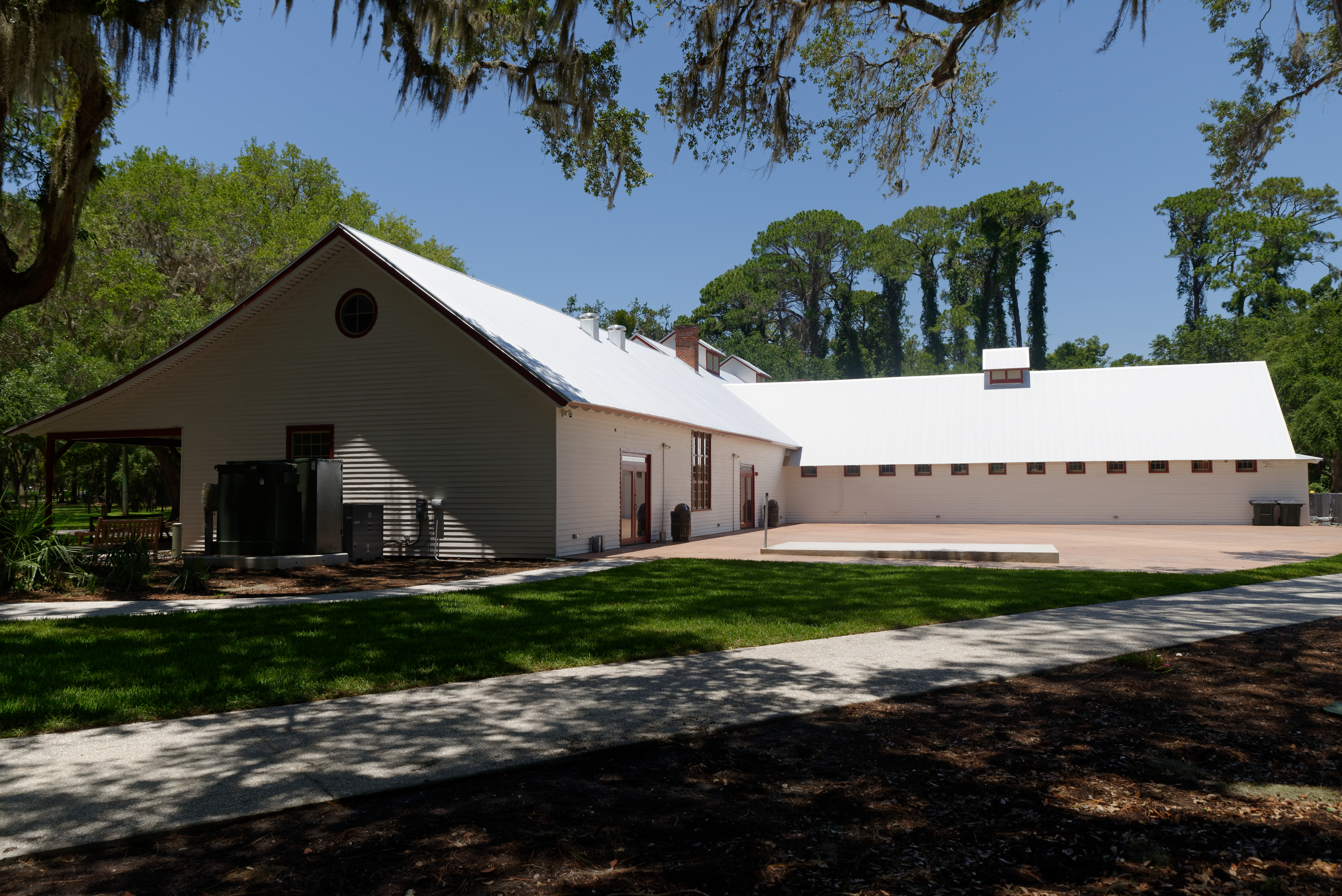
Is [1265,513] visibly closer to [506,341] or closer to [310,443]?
[506,341]

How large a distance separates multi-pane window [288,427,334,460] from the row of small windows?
65.5ft

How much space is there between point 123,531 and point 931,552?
15.2 m

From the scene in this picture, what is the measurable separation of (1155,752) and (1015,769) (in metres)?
0.91

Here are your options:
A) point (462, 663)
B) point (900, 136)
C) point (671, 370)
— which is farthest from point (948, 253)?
point (462, 663)

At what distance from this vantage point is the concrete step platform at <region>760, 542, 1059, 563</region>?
16.3m

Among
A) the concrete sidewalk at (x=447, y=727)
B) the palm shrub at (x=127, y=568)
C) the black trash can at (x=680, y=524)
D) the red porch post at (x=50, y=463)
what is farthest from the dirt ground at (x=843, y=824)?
the red porch post at (x=50, y=463)

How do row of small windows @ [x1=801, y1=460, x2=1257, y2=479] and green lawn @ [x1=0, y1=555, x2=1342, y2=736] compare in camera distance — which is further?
row of small windows @ [x1=801, y1=460, x2=1257, y2=479]

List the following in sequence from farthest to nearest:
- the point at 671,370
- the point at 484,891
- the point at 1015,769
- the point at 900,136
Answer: the point at 671,370, the point at 900,136, the point at 1015,769, the point at 484,891

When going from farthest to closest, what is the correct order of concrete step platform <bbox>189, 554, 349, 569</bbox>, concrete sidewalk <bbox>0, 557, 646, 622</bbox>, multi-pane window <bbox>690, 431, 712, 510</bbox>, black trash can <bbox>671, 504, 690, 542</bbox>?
multi-pane window <bbox>690, 431, 712, 510</bbox>, black trash can <bbox>671, 504, 690, 542</bbox>, concrete step platform <bbox>189, 554, 349, 569</bbox>, concrete sidewalk <bbox>0, 557, 646, 622</bbox>

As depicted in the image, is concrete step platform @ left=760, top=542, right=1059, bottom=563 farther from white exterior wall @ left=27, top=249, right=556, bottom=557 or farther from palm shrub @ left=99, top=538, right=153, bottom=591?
palm shrub @ left=99, top=538, right=153, bottom=591

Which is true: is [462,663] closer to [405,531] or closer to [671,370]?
[405,531]

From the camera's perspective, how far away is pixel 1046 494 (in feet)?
103

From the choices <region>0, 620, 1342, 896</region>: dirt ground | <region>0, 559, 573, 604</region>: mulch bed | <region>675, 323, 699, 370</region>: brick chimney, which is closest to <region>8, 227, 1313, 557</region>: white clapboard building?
<region>0, 559, 573, 604</region>: mulch bed

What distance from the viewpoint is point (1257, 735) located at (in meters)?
5.02
